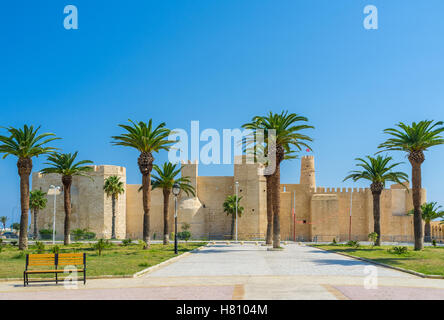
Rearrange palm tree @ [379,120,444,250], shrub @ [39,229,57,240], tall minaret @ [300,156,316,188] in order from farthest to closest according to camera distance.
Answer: tall minaret @ [300,156,316,188] < shrub @ [39,229,57,240] < palm tree @ [379,120,444,250]

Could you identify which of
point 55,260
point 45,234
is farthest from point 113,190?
point 55,260

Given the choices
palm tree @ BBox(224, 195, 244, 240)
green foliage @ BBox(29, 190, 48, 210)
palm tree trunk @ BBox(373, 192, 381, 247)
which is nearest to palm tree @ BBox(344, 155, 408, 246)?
palm tree trunk @ BBox(373, 192, 381, 247)

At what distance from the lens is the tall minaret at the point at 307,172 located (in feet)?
187

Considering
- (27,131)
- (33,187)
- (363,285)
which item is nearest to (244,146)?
(27,131)

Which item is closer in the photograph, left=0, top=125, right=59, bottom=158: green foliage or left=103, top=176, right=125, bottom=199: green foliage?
left=0, top=125, right=59, bottom=158: green foliage

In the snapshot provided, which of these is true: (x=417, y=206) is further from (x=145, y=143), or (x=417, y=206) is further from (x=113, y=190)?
(x=113, y=190)

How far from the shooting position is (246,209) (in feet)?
179

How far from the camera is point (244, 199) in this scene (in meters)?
54.9

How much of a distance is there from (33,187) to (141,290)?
52383mm

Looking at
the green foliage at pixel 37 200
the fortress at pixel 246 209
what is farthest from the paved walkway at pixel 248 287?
the green foliage at pixel 37 200

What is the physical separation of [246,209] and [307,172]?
9.08 m

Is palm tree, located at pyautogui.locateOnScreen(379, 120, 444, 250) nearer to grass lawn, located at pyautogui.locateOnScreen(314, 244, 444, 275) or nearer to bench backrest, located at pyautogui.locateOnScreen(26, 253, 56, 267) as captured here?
grass lawn, located at pyautogui.locateOnScreen(314, 244, 444, 275)

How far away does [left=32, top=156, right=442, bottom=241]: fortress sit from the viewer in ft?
178
